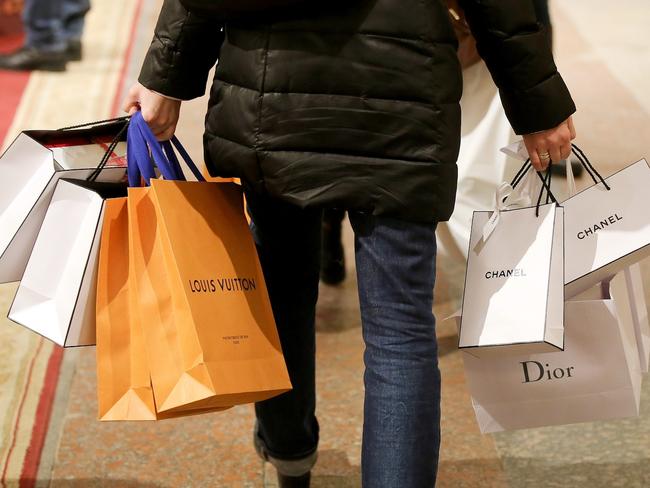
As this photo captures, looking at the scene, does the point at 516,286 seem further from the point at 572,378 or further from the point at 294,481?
the point at 294,481

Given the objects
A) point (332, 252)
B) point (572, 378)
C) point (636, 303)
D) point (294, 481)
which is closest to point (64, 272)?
point (294, 481)

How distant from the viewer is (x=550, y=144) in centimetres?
169

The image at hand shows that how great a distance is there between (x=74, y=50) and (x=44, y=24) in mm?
239

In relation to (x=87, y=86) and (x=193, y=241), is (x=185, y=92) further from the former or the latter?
(x=87, y=86)

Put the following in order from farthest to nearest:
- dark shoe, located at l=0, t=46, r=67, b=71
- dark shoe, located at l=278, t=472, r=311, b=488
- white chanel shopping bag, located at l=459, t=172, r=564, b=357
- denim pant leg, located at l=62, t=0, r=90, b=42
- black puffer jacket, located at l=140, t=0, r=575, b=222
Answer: denim pant leg, located at l=62, t=0, r=90, b=42 → dark shoe, located at l=0, t=46, r=67, b=71 → dark shoe, located at l=278, t=472, r=311, b=488 → white chanel shopping bag, located at l=459, t=172, r=564, b=357 → black puffer jacket, located at l=140, t=0, r=575, b=222

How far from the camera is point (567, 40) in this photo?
218 inches

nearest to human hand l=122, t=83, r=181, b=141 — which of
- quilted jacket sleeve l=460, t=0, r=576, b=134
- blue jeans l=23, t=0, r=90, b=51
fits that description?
quilted jacket sleeve l=460, t=0, r=576, b=134

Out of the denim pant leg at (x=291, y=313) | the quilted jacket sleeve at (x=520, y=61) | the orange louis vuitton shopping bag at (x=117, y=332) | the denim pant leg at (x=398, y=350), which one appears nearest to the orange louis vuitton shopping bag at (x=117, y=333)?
the orange louis vuitton shopping bag at (x=117, y=332)

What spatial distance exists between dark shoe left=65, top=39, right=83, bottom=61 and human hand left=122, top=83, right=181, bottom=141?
4.06 meters

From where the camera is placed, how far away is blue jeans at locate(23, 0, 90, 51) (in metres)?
5.62

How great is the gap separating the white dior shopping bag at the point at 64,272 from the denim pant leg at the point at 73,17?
13.8ft

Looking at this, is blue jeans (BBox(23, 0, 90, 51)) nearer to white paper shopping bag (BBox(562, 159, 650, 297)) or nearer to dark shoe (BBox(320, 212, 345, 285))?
dark shoe (BBox(320, 212, 345, 285))

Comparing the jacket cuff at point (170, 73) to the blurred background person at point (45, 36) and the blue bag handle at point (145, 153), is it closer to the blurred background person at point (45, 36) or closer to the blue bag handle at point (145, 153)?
the blue bag handle at point (145, 153)

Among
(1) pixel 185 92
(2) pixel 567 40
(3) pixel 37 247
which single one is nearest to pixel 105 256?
(3) pixel 37 247
